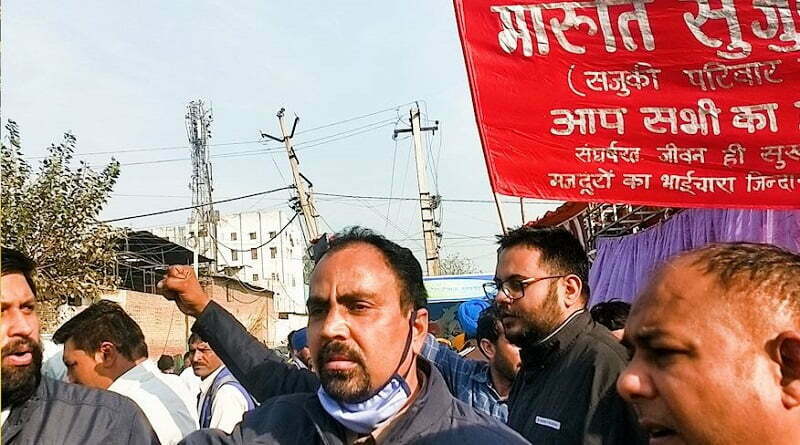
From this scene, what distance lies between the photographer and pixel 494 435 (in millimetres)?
2051

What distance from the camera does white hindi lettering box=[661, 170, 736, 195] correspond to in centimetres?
309

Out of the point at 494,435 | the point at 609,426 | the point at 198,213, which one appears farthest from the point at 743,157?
the point at 198,213

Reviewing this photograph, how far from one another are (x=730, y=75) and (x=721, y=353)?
203cm

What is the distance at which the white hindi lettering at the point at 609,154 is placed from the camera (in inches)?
124

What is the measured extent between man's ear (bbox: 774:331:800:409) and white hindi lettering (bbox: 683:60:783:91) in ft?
6.42

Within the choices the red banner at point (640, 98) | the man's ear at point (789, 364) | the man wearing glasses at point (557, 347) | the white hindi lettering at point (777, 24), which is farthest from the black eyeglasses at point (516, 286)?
the man's ear at point (789, 364)

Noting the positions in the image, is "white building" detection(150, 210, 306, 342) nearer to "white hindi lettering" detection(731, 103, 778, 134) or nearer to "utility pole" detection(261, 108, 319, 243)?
"utility pole" detection(261, 108, 319, 243)

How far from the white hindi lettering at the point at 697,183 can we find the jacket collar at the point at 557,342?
24.9 inches

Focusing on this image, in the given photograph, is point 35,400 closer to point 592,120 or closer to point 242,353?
point 242,353

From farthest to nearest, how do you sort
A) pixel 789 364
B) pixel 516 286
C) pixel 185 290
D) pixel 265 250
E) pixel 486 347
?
pixel 265 250 < pixel 486 347 < pixel 516 286 < pixel 185 290 < pixel 789 364

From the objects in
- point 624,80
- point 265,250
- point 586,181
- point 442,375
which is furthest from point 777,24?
point 265,250

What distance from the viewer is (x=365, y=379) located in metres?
2.14

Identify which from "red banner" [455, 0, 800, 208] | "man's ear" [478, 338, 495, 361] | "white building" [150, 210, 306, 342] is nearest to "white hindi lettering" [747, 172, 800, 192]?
"red banner" [455, 0, 800, 208]

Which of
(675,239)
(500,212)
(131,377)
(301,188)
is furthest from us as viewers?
(301,188)
